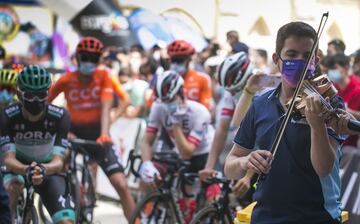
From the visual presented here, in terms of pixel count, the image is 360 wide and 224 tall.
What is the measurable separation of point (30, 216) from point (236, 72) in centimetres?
212

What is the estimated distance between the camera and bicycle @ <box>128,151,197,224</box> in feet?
26.0

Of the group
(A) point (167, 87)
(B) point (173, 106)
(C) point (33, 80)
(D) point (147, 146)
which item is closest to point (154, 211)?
(D) point (147, 146)

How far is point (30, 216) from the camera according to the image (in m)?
6.94

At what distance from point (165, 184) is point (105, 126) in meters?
1.92

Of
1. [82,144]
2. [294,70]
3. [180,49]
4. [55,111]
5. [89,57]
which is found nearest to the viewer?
[294,70]

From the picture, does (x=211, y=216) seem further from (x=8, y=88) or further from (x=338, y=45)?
(x=8, y=88)

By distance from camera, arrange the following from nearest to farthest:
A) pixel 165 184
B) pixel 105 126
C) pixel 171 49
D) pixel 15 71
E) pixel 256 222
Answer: pixel 256 222 < pixel 165 184 < pixel 15 71 < pixel 105 126 < pixel 171 49

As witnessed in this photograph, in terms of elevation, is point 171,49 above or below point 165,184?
above

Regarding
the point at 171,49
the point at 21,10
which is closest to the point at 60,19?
the point at 21,10

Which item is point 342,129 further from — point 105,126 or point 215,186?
point 105,126

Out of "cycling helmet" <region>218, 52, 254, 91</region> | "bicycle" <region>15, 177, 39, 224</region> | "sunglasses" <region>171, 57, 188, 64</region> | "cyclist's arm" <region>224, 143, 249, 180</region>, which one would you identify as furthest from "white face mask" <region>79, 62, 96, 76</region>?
"cyclist's arm" <region>224, 143, 249, 180</region>

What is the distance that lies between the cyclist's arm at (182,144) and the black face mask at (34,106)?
185cm

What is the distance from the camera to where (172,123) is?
845cm

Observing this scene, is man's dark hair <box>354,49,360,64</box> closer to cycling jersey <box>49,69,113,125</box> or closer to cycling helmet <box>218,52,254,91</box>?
cycling helmet <box>218,52,254,91</box>
